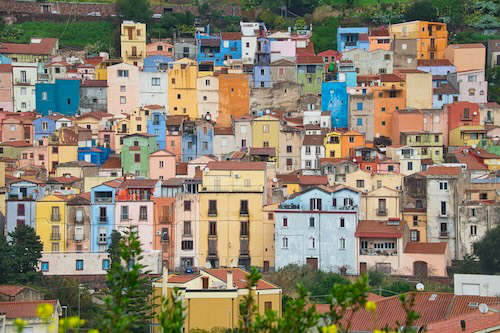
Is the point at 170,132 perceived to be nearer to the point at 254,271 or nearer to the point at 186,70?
the point at 186,70

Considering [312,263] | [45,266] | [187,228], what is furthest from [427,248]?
[45,266]

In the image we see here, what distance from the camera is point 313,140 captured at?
76.2 metres

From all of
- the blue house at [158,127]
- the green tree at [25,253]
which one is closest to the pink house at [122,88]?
the blue house at [158,127]

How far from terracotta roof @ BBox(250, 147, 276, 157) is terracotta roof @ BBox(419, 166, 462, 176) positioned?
9.13m

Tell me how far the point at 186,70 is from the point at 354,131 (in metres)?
10.8

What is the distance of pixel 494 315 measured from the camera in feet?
126

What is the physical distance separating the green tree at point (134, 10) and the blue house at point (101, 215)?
29093mm

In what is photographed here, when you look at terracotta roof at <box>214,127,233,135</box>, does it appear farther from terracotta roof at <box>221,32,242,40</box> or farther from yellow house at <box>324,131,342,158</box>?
terracotta roof at <box>221,32,242,40</box>

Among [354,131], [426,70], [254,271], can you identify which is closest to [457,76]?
[426,70]

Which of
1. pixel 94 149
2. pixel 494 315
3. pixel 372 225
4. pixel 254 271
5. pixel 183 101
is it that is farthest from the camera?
pixel 183 101

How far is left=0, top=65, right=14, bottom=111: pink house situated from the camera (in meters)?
83.6

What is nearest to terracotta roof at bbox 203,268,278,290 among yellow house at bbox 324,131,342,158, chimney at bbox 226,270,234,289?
chimney at bbox 226,270,234,289

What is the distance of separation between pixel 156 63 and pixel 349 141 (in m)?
14.1

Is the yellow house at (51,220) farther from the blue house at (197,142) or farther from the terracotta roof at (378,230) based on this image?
the terracotta roof at (378,230)
